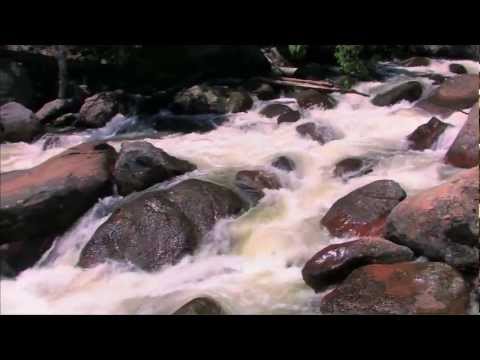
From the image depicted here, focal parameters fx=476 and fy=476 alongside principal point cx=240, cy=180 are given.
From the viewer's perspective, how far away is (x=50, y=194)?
6520 millimetres

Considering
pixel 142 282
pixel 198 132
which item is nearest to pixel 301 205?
pixel 142 282

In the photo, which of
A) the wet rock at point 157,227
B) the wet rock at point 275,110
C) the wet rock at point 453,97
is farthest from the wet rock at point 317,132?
the wet rock at point 157,227

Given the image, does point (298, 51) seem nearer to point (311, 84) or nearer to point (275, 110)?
point (311, 84)

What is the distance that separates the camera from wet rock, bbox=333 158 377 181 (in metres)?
7.70

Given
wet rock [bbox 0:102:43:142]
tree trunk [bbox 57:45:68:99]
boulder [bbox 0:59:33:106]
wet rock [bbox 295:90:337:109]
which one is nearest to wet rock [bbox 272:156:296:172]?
wet rock [bbox 295:90:337:109]

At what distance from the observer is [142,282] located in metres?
5.58

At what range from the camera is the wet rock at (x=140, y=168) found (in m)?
7.25

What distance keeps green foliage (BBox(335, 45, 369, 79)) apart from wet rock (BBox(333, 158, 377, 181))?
227 inches

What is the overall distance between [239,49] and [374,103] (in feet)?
16.1

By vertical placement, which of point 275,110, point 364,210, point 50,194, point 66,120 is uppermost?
point 364,210

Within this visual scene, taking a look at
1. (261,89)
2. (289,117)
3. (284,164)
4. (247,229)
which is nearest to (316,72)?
(261,89)

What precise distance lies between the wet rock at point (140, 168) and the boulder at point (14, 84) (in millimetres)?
5732

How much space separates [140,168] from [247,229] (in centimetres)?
204

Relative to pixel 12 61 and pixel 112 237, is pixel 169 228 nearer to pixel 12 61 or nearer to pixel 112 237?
pixel 112 237
